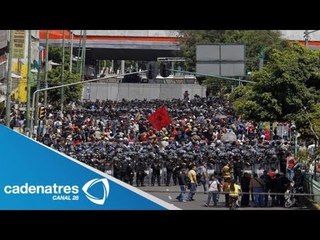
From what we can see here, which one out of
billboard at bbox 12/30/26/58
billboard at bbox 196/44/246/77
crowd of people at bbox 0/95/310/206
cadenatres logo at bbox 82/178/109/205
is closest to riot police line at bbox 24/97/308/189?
crowd of people at bbox 0/95/310/206

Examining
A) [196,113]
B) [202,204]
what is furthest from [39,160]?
[196,113]

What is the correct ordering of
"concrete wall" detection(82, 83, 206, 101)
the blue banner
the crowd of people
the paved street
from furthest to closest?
"concrete wall" detection(82, 83, 206, 101)
the crowd of people
the paved street
the blue banner

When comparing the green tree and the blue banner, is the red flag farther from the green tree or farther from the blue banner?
the blue banner

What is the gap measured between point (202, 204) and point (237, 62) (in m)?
6.90

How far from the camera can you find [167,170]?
59.7 ft

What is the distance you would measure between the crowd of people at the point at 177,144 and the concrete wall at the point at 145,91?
213 millimetres

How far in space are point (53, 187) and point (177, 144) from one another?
4.40 meters

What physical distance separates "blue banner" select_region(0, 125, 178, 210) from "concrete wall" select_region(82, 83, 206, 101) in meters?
5.59

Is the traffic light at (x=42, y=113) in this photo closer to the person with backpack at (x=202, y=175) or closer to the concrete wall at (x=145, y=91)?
the concrete wall at (x=145, y=91)

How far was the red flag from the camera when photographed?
19953 millimetres

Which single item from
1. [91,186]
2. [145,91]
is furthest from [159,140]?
[91,186]

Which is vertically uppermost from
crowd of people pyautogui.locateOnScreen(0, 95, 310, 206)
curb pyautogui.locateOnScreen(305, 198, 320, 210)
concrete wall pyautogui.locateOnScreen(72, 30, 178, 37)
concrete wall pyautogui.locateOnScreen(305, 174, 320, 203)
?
concrete wall pyautogui.locateOnScreen(72, 30, 178, 37)

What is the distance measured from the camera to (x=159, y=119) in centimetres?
2009
